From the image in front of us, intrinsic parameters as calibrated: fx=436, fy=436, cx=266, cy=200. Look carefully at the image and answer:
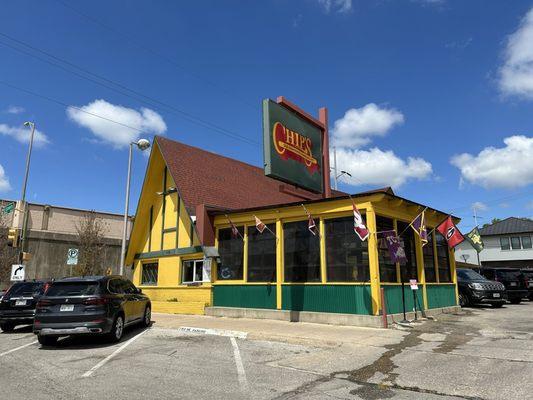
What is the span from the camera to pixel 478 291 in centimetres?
2009

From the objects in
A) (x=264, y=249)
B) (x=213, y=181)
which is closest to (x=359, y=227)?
(x=264, y=249)

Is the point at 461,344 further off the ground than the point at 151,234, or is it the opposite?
the point at 151,234

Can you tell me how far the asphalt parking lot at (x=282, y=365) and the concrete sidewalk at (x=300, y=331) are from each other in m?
0.05

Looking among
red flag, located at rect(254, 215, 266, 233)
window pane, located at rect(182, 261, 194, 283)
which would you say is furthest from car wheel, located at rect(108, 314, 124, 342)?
window pane, located at rect(182, 261, 194, 283)

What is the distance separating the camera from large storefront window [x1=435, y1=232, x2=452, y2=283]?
18312mm

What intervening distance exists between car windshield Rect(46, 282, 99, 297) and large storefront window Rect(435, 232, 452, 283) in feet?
44.7

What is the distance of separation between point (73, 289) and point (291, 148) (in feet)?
26.6

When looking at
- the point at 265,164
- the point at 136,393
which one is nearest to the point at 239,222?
the point at 265,164

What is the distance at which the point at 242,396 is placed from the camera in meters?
6.23

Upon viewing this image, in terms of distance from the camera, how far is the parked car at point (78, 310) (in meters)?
10.4

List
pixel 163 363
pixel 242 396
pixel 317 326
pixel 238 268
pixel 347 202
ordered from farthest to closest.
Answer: pixel 238 268, pixel 347 202, pixel 317 326, pixel 163 363, pixel 242 396

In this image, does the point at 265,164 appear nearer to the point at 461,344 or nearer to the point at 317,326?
the point at 317,326

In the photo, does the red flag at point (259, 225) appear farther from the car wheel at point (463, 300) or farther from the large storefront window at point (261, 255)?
the car wheel at point (463, 300)

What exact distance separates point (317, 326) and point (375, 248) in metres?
3.06
